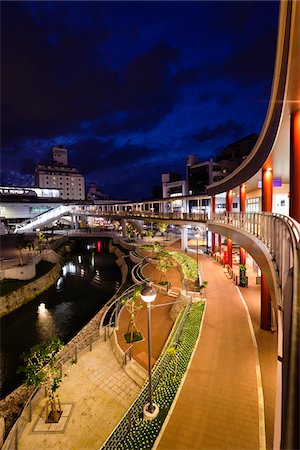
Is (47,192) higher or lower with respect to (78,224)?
higher

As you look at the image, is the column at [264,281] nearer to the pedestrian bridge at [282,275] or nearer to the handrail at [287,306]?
the pedestrian bridge at [282,275]

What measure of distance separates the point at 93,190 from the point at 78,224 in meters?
56.2

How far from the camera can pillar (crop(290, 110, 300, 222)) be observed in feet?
18.3

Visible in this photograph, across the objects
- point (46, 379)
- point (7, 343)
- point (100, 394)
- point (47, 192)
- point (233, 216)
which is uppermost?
point (47, 192)

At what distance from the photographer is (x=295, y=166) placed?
5.66m

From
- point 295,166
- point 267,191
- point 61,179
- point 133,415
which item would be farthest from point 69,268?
point 61,179

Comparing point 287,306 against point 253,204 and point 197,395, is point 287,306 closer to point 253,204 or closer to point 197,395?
point 197,395

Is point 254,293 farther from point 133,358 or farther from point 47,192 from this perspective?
point 47,192

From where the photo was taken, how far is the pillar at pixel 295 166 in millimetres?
5586

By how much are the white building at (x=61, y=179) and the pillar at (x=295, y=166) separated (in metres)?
83.3

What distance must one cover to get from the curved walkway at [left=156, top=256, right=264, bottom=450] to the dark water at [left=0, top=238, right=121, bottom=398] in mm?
9578

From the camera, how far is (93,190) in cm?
11238

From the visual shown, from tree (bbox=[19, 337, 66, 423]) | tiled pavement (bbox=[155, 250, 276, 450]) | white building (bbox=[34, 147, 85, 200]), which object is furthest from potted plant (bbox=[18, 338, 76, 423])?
white building (bbox=[34, 147, 85, 200])

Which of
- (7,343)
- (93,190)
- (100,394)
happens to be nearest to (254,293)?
(100,394)
